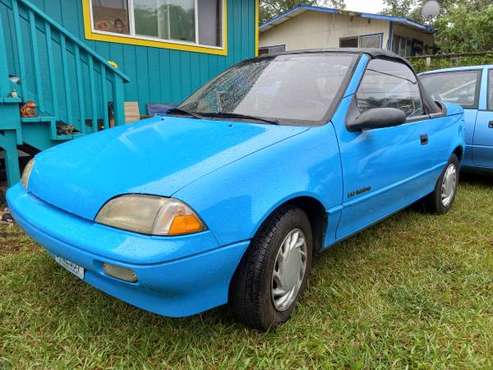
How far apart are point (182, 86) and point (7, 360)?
6137mm

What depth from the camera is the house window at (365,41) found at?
A: 15377 millimetres

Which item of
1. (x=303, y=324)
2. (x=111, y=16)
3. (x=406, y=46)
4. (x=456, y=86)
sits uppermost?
(x=406, y=46)

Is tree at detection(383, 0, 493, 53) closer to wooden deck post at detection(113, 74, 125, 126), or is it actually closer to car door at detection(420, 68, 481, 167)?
car door at detection(420, 68, 481, 167)

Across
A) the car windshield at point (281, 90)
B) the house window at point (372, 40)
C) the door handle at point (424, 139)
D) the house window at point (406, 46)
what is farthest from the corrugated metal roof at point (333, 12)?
the car windshield at point (281, 90)

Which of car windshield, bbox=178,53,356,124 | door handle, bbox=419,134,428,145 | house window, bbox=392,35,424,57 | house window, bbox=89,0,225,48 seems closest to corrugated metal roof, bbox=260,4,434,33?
house window, bbox=392,35,424,57

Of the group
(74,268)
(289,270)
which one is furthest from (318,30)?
(74,268)

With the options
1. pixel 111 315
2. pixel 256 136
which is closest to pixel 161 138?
pixel 256 136

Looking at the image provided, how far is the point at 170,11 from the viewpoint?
736 centimetres

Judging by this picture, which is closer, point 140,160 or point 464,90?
point 140,160

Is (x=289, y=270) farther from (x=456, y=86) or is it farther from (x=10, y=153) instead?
(x=456, y=86)

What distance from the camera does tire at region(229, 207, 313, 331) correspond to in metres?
2.01

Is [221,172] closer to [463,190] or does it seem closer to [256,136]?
[256,136]

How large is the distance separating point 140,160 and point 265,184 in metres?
0.65

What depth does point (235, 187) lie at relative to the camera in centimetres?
188
